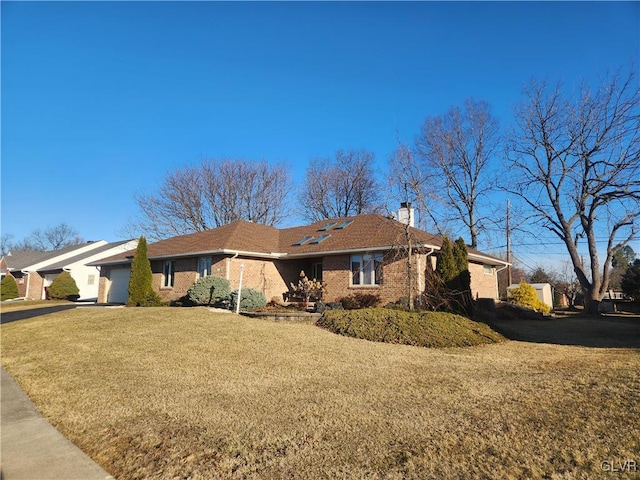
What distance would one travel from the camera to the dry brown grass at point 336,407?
3590 mm

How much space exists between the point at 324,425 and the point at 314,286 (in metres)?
14.2

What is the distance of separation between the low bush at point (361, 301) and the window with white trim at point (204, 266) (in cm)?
736

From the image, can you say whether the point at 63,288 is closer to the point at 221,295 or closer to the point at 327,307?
the point at 221,295

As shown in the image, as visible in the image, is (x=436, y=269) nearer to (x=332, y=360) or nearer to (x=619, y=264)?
(x=332, y=360)

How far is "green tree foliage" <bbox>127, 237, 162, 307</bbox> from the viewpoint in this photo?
19.9 m

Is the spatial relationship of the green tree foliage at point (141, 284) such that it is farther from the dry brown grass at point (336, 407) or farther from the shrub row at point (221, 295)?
the dry brown grass at point (336, 407)

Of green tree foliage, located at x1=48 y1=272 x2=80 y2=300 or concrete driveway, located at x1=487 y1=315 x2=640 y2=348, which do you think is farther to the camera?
green tree foliage, located at x1=48 y1=272 x2=80 y2=300

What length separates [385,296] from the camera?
17.0 m

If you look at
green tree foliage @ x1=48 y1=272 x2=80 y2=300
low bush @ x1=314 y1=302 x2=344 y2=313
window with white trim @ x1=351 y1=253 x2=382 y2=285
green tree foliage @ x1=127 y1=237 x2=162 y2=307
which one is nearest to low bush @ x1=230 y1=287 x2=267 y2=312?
low bush @ x1=314 y1=302 x2=344 y2=313

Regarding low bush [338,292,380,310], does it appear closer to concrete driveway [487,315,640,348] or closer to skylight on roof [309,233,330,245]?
skylight on roof [309,233,330,245]

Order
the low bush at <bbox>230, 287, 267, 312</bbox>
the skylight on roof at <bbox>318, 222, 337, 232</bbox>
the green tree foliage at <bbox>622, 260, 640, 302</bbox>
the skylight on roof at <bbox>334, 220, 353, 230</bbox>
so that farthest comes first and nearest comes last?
the green tree foliage at <bbox>622, 260, 640, 302</bbox> → the skylight on roof at <bbox>318, 222, 337, 232</bbox> → the skylight on roof at <bbox>334, 220, 353, 230</bbox> → the low bush at <bbox>230, 287, 267, 312</bbox>

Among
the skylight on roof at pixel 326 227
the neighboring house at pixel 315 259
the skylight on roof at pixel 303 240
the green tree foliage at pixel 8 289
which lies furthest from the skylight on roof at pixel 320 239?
the green tree foliage at pixel 8 289

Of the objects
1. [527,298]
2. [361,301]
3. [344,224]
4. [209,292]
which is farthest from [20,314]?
[527,298]

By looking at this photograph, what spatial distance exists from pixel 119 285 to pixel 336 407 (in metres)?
25.5
